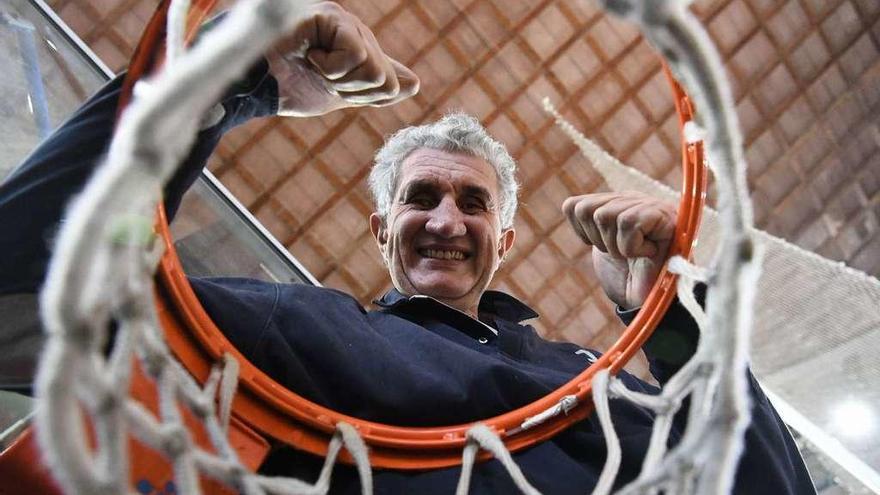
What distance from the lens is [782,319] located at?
55.0 inches

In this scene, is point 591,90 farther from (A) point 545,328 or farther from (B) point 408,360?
(B) point 408,360

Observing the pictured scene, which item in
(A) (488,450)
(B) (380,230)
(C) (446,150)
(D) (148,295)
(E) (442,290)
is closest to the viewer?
(D) (148,295)

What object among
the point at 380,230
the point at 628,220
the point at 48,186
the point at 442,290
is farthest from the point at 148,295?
the point at 380,230

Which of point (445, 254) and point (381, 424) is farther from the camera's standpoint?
point (445, 254)

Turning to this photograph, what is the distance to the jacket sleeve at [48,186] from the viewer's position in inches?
28.0

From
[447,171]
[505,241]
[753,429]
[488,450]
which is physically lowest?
[753,429]

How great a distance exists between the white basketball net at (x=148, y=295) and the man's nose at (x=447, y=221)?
0.57 metres

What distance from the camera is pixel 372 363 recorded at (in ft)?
2.76

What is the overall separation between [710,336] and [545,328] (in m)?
2.15

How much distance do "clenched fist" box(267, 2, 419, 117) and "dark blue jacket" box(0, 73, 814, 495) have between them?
0.10 ft

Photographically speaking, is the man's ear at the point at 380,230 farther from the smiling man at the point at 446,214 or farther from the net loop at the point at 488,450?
the net loop at the point at 488,450

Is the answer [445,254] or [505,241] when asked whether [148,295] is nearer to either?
[445,254]

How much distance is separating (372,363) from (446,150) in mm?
475

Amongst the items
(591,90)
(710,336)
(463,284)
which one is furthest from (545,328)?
(710,336)
